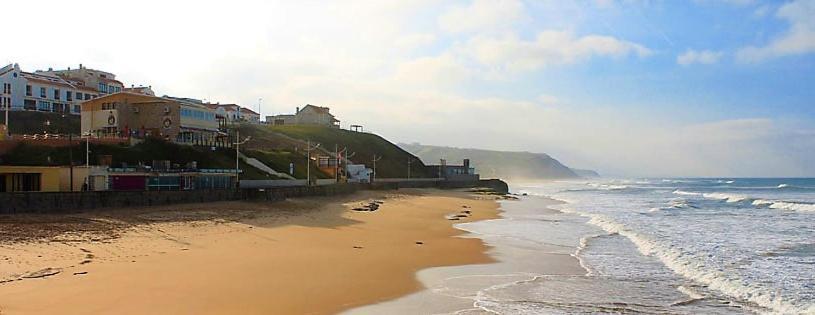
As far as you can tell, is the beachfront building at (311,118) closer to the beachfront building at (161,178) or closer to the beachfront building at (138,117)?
the beachfront building at (138,117)

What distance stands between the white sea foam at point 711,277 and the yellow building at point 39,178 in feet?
78.3

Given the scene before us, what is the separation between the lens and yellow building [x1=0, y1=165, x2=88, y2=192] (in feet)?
85.8

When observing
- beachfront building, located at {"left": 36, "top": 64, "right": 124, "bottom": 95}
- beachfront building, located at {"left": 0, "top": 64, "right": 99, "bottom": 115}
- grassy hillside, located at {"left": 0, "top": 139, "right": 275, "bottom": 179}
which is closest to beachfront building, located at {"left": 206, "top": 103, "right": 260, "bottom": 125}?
beachfront building, located at {"left": 36, "top": 64, "right": 124, "bottom": 95}

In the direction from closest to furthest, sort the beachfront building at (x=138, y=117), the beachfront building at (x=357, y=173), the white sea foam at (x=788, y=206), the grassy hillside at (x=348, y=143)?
the beachfront building at (x=138, y=117), the white sea foam at (x=788, y=206), the beachfront building at (x=357, y=173), the grassy hillside at (x=348, y=143)

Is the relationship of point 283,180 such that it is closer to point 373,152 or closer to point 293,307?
point 293,307

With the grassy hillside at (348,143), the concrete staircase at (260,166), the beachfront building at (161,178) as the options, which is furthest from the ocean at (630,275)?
the grassy hillside at (348,143)

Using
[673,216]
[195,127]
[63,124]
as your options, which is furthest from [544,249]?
[63,124]

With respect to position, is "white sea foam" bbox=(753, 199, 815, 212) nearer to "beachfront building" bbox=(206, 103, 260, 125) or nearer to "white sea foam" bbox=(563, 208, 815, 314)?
"white sea foam" bbox=(563, 208, 815, 314)

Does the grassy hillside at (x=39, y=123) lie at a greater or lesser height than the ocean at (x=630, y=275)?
greater

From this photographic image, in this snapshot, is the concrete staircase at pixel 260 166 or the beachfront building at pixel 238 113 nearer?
the concrete staircase at pixel 260 166

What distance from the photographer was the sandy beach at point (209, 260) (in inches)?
454

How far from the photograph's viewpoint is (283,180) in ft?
146

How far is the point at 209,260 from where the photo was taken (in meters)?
16.2

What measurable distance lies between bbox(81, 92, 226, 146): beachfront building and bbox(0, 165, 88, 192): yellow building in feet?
53.8
